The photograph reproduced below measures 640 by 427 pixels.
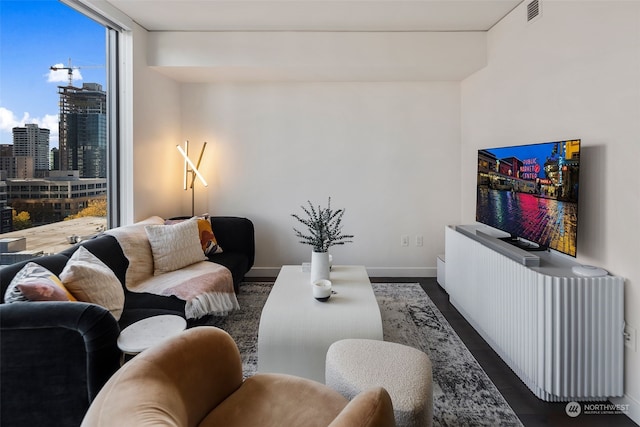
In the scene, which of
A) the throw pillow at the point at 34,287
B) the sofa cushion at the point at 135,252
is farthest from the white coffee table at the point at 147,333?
the sofa cushion at the point at 135,252

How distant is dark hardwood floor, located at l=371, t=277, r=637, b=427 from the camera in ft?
5.66

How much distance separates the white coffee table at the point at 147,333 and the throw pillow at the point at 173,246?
107cm

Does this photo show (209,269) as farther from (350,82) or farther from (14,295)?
(350,82)

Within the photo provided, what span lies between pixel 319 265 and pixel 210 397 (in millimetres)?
1325

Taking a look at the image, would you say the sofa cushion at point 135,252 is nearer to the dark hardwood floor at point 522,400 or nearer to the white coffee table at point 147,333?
the white coffee table at point 147,333

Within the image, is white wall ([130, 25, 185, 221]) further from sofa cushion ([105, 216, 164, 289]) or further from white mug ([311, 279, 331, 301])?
white mug ([311, 279, 331, 301])

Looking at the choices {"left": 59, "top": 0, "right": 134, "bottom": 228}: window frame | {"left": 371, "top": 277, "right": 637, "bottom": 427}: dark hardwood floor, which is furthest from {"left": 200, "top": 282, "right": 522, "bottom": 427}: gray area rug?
{"left": 59, "top": 0, "right": 134, "bottom": 228}: window frame

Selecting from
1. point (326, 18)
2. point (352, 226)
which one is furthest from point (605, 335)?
point (326, 18)

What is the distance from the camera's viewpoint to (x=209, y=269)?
9.30 feet

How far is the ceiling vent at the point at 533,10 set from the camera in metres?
2.51

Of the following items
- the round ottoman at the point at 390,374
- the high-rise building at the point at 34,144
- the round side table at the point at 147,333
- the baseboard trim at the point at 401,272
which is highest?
the high-rise building at the point at 34,144

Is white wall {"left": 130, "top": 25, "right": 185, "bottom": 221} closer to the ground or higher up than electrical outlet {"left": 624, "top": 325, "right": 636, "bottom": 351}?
higher up

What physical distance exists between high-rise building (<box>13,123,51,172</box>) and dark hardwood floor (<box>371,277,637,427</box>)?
3357 millimetres

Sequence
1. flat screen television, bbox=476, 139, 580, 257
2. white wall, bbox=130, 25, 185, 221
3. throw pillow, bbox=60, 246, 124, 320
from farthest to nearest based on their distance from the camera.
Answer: white wall, bbox=130, 25, 185, 221 < flat screen television, bbox=476, 139, 580, 257 < throw pillow, bbox=60, 246, 124, 320
